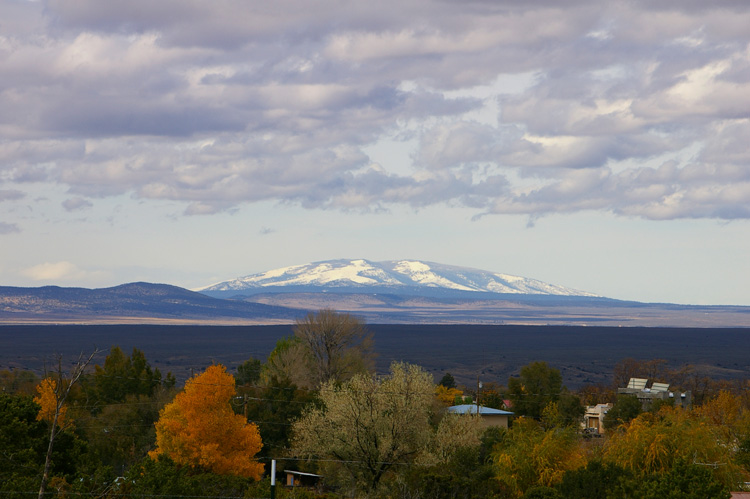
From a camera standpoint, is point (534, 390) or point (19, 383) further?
point (534, 390)

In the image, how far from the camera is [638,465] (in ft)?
156

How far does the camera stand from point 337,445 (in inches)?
2255

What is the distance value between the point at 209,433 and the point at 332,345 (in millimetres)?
45141

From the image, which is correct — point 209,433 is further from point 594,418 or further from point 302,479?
point 594,418

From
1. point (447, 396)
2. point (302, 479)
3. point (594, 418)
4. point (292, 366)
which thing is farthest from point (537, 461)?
point (594, 418)

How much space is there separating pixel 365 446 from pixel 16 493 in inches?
1018

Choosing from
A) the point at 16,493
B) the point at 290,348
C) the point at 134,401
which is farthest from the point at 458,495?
the point at 290,348

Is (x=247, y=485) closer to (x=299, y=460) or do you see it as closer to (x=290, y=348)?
(x=299, y=460)

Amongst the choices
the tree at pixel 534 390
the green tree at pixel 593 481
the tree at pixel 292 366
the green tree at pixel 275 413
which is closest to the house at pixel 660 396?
the tree at pixel 534 390

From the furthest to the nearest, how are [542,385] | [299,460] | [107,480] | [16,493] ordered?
1. [542,385]
2. [299,460]
3. [107,480]
4. [16,493]

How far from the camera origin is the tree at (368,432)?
56625 millimetres

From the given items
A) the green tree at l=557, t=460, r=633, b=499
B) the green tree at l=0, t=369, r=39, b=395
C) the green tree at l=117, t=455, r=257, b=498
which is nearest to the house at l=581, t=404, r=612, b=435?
the green tree at l=0, t=369, r=39, b=395

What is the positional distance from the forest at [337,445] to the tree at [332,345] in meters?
13.4


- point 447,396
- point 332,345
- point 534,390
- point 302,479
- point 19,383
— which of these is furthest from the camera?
point 534,390
